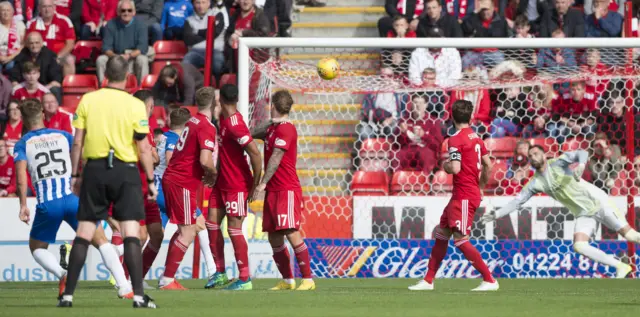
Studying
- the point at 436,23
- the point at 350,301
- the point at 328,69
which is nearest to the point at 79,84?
the point at 436,23

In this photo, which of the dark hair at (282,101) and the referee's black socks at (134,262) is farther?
the dark hair at (282,101)

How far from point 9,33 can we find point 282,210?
909 centimetres

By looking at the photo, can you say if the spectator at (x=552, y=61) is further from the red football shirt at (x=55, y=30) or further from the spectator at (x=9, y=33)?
the spectator at (x=9, y=33)

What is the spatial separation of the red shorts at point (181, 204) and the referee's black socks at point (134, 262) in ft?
7.95

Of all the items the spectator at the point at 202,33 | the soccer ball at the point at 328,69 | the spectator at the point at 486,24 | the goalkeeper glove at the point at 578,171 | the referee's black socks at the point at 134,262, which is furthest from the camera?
the spectator at the point at 486,24

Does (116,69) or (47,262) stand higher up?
(116,69)

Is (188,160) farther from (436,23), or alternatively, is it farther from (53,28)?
(53,28)

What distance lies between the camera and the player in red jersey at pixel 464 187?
412 inches

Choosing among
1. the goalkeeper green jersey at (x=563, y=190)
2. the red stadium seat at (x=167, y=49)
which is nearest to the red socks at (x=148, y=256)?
the goalkeeper green jersey at (x=563, y=190)

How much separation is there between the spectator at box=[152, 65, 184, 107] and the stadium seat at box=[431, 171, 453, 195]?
3.72m

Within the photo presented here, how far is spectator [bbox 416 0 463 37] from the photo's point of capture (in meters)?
16.5

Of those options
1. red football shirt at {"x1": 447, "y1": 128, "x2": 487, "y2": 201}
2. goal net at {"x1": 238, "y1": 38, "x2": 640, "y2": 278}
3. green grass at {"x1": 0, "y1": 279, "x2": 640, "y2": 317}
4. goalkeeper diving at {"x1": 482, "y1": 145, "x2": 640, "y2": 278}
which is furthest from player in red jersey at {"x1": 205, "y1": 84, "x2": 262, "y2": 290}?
goalkeeper diving at {"x1": 482, "y1": 145, "x2": 640, "y2": 278}

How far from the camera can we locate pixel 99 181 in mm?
7980

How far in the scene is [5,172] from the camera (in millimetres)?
15305
